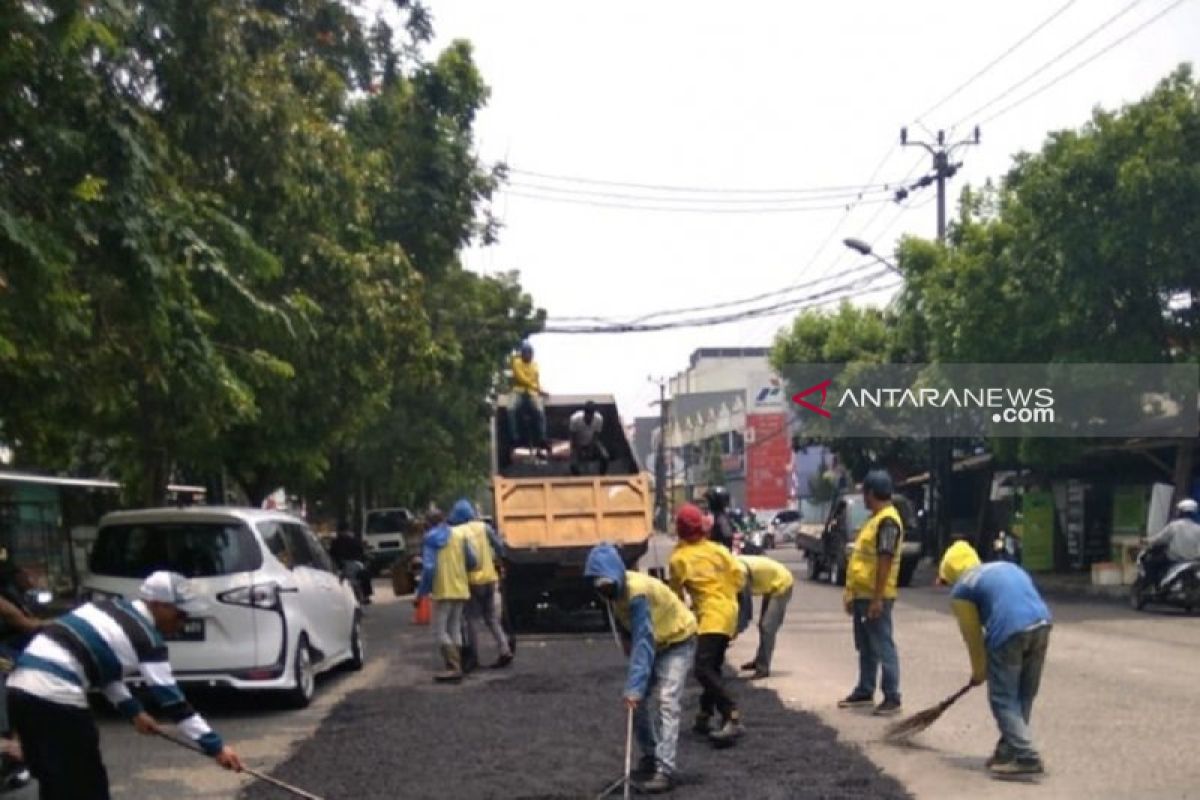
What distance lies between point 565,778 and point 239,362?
7153 mm

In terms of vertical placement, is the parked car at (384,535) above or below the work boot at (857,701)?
above

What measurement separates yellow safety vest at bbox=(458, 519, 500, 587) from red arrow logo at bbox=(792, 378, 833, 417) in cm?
2848

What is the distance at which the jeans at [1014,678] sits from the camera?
9.16m

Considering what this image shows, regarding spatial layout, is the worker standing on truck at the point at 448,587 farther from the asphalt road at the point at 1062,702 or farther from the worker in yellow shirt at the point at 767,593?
the asphalt road at the point at 1062,702

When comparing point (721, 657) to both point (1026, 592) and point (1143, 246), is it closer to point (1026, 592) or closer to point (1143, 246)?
point (1026, 592)

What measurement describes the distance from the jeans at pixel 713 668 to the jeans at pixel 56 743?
460 centimetres

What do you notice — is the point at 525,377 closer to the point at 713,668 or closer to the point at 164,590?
the point at 713,668

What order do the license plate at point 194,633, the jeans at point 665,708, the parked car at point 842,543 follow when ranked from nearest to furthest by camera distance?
the jeans at point 665,708, the license plate at point 194,633, the parked car at point 842,543

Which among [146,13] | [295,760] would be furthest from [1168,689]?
[146,13]

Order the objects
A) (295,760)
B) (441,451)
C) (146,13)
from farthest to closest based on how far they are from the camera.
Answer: (441,451) < (146,13) < (295,760)

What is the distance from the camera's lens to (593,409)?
2180 centimetres

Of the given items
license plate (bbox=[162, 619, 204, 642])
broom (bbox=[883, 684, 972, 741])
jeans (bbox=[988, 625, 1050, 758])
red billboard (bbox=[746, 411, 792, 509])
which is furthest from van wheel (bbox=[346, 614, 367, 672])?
red billboard (bbox=[746, 411, 792, 509])

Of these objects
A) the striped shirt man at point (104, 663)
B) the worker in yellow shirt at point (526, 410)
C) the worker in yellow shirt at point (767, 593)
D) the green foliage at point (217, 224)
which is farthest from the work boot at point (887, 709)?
the worker in yellow shirt at point (526, 410)

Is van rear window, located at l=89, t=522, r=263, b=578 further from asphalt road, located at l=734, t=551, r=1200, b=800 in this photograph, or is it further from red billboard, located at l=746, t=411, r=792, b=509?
red billboard, located at l=746, t=411, r=792, b=509
